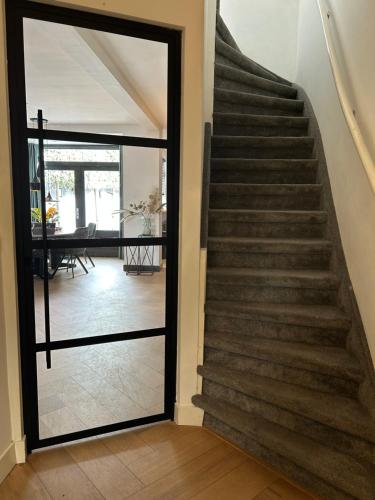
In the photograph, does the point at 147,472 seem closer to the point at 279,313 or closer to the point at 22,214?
the point at 279,313

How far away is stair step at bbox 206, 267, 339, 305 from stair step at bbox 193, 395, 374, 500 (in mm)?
681

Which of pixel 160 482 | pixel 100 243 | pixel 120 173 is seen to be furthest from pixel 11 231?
pixel 160 482

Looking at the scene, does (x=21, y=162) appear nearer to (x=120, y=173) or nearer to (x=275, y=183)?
(x=120, y=173)

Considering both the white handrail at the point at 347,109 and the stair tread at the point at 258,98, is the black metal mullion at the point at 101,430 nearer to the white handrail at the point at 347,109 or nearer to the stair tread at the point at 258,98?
the white handrail at the point at 347,109

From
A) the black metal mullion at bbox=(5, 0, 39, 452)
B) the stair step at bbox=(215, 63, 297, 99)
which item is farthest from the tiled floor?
the stair step at bbox=(215, 63, 297, 99)

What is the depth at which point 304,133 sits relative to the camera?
10.2 feet

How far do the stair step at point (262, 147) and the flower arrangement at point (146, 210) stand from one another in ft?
3.63

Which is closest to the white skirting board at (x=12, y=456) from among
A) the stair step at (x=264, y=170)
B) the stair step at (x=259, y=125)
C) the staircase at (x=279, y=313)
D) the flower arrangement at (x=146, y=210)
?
the staircase at (x=279, y=313)

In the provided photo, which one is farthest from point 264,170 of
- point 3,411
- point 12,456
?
point 12,456

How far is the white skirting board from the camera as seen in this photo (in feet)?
5.36

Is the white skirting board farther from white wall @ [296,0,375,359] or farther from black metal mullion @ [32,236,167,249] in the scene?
white wall @ [296,0,375,359]

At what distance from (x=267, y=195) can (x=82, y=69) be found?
1.87 meters

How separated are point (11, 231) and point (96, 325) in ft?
5.43

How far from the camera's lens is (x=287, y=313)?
1.99 m
